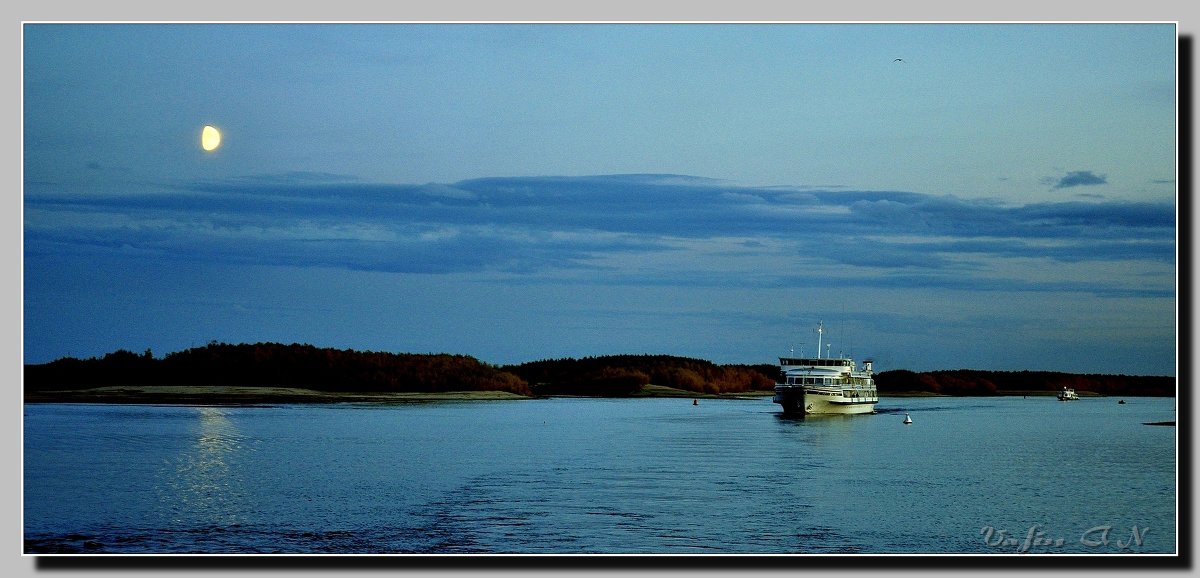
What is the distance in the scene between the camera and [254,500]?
83.0 feet

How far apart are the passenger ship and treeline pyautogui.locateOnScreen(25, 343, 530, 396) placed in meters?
16.5

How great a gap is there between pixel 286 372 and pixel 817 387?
31.3 meters

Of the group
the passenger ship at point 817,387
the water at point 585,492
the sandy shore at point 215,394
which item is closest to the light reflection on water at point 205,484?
the water at point 585,492

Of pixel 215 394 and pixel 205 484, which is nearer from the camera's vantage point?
pixel 205 484

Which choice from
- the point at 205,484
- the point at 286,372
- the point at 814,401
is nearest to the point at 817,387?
the point at 814,401

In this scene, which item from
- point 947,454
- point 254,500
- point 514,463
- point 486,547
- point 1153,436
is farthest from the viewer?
point 1153,436

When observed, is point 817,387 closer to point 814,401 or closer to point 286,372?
point 814,401

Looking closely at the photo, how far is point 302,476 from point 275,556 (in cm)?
1541

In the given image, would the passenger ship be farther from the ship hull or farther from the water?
the water

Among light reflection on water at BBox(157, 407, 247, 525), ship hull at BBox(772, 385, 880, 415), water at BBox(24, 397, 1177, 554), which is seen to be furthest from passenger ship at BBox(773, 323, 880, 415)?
light reflection on water at BBox(157, 407, 247, 525)

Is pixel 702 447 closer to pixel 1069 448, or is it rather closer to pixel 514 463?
pixel 514 463

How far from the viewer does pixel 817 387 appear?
69188 millimetres

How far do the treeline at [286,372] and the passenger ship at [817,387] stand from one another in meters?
16.5
